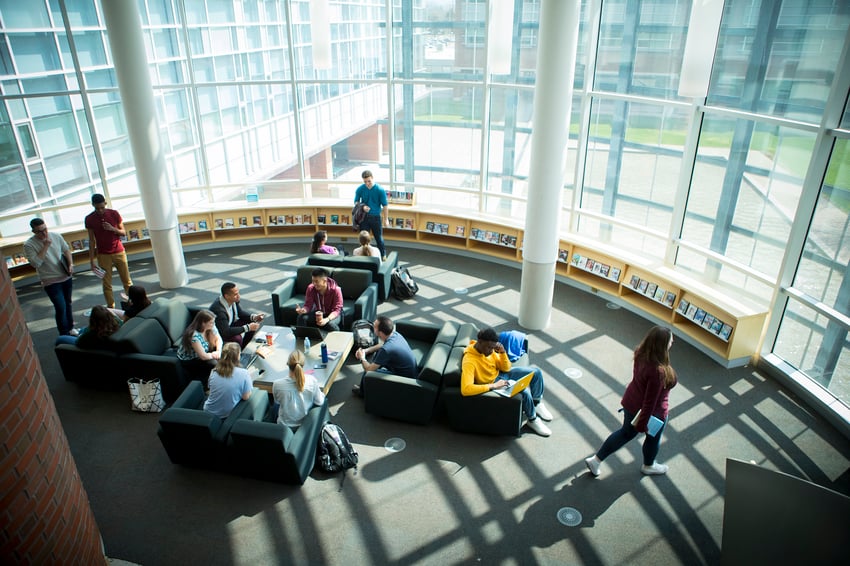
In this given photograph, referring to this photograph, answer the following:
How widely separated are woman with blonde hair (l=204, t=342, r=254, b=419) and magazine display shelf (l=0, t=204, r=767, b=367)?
18.0ft

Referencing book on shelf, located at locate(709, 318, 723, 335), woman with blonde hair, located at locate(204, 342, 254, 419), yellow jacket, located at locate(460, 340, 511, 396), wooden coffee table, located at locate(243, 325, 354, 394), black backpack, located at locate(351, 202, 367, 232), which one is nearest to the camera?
woman with blonde hair, located at locate(204, 342, 254, 419)

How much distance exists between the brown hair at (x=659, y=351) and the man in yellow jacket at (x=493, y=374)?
1.23m

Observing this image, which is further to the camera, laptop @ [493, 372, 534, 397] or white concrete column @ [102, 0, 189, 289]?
white concrete column @ [102, 0, 189, 289]

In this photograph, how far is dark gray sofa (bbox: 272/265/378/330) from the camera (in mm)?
6918

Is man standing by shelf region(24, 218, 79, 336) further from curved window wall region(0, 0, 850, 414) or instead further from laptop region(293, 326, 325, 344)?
laptop region(293, 326, 325, 344)

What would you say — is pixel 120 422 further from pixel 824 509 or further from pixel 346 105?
pixel 346 105

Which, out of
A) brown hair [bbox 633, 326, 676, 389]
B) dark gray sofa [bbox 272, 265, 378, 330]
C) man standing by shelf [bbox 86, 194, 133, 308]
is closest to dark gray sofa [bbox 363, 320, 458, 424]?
dark gray sofa [bbox 272, 265, 378, 330]

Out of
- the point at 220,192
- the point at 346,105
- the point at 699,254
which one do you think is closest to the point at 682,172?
the point at 699,254

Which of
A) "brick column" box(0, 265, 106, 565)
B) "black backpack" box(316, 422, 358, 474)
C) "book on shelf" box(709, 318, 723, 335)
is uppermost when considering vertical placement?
"brick column" box(0, 265, 106, 565)

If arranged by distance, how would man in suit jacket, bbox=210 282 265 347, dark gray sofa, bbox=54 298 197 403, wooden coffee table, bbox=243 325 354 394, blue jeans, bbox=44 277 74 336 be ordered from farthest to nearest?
blue jeans, bbox=44 277 74 336 → man in suit jacket, bbox=210 282 265 347 → dark gray sofa, bbox=54 298 197 403 → wooden coffee table, bbox=243 325 354 394

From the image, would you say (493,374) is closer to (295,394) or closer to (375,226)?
(295,394)

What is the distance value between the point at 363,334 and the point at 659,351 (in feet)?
10.9

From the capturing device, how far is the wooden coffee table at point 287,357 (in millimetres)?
5605

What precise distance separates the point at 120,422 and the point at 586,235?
22.8 feet
